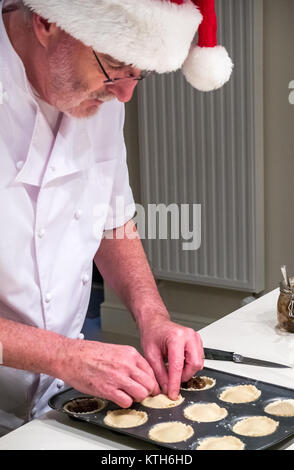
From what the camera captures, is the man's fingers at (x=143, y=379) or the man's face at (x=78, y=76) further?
the man's face at (x=78, y=76)

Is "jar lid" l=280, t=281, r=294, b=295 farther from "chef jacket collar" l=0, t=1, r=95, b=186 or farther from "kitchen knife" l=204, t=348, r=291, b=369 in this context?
"chef jacket collar" l=0, t=1, r=95, b=186

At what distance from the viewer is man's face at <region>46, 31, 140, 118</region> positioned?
1.35 m

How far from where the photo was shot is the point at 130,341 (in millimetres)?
3838

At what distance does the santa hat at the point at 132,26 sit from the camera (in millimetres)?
1256

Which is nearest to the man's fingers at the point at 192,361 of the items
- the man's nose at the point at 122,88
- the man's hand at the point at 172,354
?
the man's hand at the point at 172,354

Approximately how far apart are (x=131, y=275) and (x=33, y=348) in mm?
472

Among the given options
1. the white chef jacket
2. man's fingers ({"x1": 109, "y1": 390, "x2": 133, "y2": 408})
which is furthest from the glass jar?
man's fingers ({"x1": 109, "y1": 390, "x2": 133, "y2": 408})

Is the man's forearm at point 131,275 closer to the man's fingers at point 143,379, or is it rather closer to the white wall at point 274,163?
the man's fingers at point 143,379

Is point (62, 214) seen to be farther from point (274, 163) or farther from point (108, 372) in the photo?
point (274, 163)

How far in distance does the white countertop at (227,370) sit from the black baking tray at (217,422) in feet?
0.07

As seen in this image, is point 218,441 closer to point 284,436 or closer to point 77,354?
point 284,436
